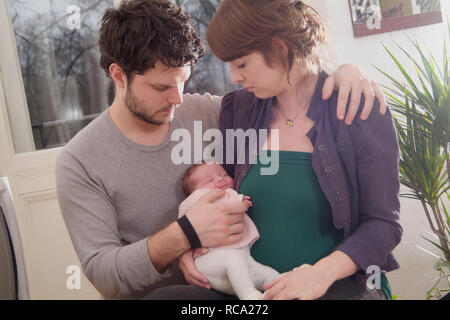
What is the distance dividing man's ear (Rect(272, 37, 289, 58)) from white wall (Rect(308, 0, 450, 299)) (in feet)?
0.99

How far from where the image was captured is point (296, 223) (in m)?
1.05

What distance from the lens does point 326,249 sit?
1.05 m

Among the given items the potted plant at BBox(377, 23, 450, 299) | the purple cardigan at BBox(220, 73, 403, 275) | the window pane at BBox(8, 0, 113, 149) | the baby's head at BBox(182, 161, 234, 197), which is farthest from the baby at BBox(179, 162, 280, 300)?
the potted plant at BBox(377, 23, 450, 299)

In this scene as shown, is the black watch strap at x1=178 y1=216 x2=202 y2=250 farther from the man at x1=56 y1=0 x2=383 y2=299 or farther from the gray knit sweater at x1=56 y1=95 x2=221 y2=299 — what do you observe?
the gray knit sweater at x1=56 y1=95 x2=221 y2=299

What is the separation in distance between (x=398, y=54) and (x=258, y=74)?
62cm

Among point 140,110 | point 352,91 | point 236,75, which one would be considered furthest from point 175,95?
point 352,91

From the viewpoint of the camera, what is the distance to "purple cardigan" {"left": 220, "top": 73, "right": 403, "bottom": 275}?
100cm

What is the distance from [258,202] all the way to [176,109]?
0.37 meters

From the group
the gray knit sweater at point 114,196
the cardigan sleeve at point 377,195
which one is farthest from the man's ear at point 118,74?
the cardigan sleeve at point 377,195

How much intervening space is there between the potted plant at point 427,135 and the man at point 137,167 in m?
0.45

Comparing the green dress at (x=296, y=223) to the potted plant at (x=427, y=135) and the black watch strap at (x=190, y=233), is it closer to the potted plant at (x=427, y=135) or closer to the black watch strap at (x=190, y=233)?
the black watch strap at (x=190, y=233)

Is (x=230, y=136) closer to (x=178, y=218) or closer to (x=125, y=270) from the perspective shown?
(x=178, y=218)

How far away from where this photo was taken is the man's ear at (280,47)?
3.39 ft

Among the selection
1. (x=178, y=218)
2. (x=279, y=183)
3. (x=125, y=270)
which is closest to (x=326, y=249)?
(x=279, y=183)
